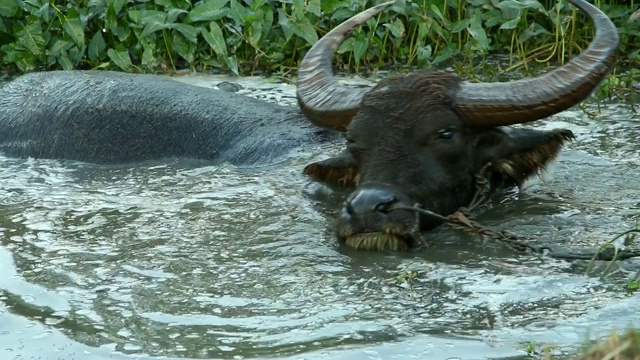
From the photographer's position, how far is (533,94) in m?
5.21

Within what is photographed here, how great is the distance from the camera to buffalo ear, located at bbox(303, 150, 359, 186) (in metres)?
5.61

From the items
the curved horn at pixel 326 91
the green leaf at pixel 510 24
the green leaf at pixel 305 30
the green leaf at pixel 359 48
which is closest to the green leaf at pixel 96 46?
the green leaf at pixel 305 30

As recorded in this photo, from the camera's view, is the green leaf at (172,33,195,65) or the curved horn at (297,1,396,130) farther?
the green leaf at (172,33,195,65)

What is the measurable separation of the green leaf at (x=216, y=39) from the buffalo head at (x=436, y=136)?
2830 mm

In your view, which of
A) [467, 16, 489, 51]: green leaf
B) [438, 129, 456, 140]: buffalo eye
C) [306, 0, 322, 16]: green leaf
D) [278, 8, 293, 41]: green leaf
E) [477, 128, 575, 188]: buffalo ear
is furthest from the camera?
[278, 8, 293, 41]: green leaf

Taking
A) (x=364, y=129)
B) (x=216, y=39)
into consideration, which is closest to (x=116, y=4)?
(x=216, y=39)

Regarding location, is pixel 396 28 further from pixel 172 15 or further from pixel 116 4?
pixel 116 4

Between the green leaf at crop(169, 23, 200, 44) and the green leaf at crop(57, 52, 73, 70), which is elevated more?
the green leaf at crop(169, 23, 200, 44)

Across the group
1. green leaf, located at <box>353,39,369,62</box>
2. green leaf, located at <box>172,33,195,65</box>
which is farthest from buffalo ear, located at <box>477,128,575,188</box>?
green leaf, located at <box>172,33,195,65</box>

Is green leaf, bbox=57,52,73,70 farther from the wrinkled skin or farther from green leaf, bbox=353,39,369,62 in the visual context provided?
the wrinkled skin

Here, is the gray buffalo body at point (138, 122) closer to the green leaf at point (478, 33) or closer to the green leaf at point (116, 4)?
the green leaf at point (116, 4)

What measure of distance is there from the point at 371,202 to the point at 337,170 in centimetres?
85

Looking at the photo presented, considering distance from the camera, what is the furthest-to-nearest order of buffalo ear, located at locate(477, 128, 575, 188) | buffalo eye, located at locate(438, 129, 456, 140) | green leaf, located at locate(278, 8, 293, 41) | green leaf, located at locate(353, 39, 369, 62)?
1. green leaf, located at locate(278, 8, 293, 41)
2. green leaf, located at locate(353, 39, 369, 62)
3. buffalo ear, located at locate(477, 128, 575, 188)
4. buffalo eye, located at locate(438, 129, 456, 140)

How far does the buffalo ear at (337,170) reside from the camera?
18.4ft
